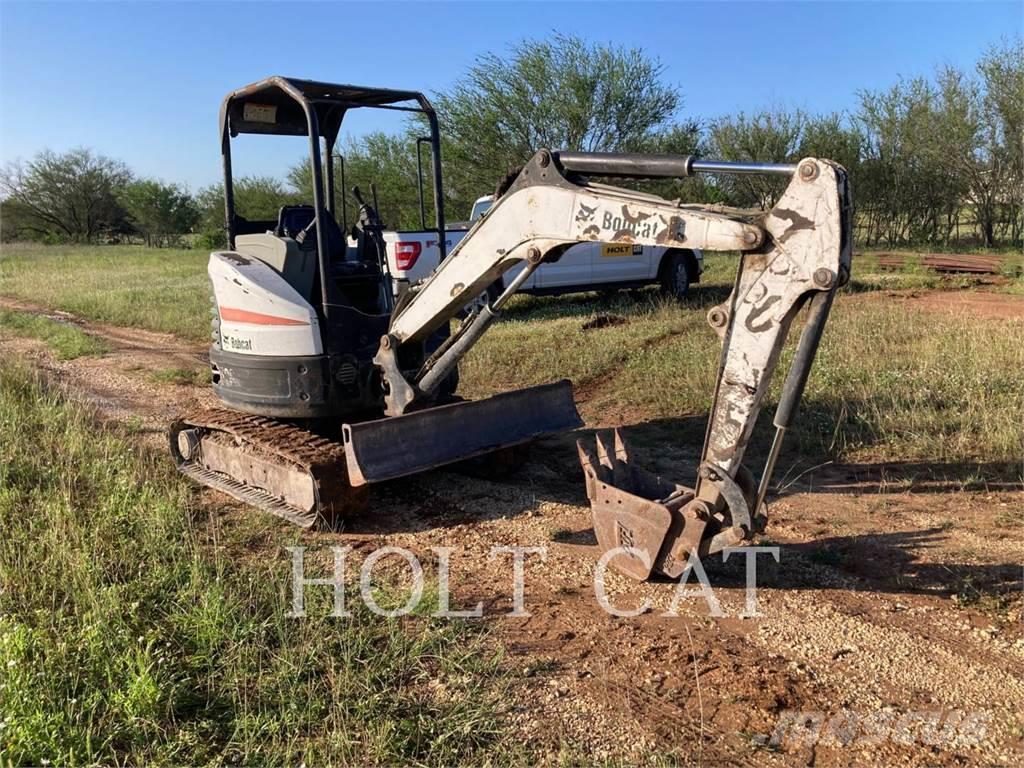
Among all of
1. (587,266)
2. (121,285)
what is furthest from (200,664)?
(121,285)

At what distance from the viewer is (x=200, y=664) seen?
356cm

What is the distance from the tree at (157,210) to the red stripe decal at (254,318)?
5411cm

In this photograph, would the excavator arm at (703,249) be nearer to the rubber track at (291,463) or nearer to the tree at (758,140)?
the rubber track at (291,463)

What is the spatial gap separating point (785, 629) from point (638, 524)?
0.89 meters

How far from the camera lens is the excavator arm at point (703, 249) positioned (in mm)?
3678

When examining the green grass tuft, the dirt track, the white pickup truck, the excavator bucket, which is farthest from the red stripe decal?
the green grass tuft

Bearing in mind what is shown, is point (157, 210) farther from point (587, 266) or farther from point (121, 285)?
point (587, 266)

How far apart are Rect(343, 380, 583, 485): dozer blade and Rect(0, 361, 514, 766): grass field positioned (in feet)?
2.72

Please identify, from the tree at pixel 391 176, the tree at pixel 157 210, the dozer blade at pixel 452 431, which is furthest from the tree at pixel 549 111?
the tree at pixel 157 210

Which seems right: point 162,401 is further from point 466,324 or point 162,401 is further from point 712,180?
point 712,180

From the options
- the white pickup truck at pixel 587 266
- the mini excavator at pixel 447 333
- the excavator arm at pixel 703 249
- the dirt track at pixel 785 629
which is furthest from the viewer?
the white pickup truck at pixel 587 266

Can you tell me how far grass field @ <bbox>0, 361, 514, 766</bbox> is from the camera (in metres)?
3.06

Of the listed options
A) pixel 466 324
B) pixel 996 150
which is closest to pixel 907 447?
pixel 466 324

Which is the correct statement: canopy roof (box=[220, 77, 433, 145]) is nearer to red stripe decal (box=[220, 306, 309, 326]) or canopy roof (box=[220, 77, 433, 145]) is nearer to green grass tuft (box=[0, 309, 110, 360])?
red stripe decal (box=[220, 306, 309, 326])
